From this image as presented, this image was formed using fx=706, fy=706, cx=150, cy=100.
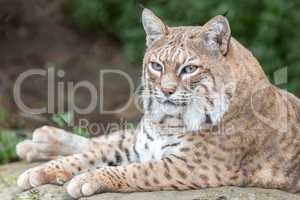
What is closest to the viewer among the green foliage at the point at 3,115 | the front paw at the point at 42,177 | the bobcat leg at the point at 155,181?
the bobcat leg at the point at 155,181

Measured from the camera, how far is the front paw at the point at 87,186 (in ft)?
15.1

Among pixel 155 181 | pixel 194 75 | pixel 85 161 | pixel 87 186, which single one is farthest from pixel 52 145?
pixel 194 75

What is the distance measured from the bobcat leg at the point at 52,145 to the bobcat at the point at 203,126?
661 mm

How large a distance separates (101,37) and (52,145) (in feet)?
16.6

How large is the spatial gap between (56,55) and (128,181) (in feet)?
18.9

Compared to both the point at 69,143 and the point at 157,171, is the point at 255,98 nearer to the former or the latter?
the point at 157,171

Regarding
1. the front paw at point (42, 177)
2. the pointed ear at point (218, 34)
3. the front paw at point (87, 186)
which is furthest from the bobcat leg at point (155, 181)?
the pointed ear at point (218, 34)

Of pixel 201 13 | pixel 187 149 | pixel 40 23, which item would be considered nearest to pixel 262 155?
pixel 187 149

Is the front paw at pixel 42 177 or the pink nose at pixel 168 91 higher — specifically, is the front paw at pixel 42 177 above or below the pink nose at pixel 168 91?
below

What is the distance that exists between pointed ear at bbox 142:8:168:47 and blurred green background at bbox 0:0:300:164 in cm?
310

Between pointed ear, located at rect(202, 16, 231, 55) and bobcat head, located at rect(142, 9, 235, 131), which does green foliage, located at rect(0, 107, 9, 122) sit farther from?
pointed ear, located at rect(202, 16, 231, 55)

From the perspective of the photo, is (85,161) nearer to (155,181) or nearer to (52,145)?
(52,145)

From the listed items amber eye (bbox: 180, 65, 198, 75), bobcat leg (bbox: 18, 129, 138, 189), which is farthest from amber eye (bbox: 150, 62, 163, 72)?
bobcat leg (bbox: 18, 129, 138, 189)

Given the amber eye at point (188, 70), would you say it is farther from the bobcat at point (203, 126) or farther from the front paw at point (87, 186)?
the front paw at point (87, 186)
